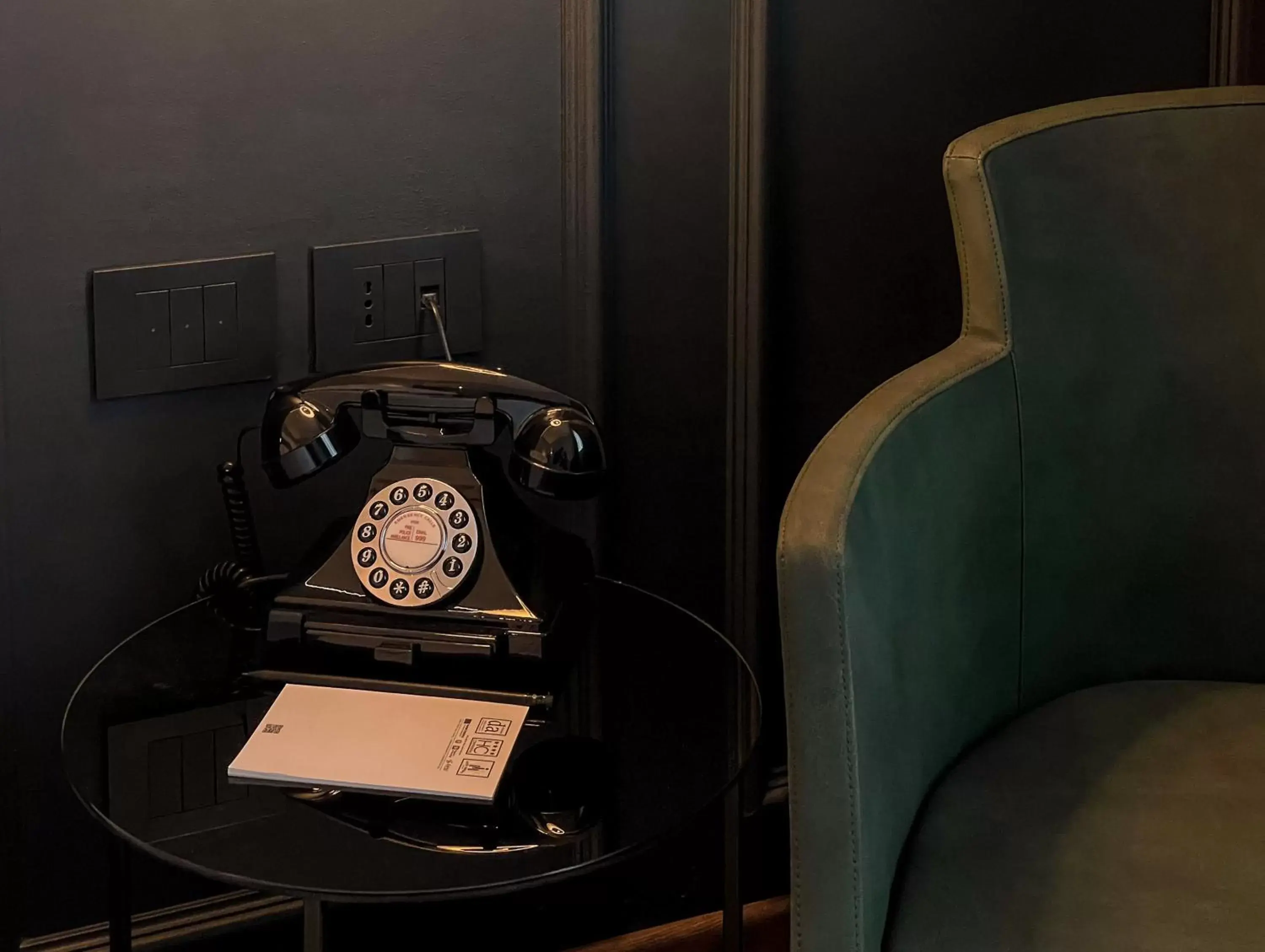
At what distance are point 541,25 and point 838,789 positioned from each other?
723mm

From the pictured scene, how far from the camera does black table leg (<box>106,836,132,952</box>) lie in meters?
1.08

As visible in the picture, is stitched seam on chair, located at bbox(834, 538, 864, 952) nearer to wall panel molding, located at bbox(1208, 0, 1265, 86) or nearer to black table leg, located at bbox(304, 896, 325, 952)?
black table leg, located at bbox(304, 896, 325, 952)

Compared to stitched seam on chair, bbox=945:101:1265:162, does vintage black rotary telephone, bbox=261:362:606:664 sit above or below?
below

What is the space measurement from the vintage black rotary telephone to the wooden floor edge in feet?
1.89

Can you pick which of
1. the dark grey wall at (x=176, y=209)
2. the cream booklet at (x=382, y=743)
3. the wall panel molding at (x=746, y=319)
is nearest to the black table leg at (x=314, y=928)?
the cream booklet at (x=382, y=743)

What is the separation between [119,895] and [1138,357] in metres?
0.90

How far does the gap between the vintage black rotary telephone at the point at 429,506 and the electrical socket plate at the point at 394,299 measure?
0.50 ft

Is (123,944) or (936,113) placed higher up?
(936,113)

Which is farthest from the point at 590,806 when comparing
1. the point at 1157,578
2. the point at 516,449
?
the point at 1157,578

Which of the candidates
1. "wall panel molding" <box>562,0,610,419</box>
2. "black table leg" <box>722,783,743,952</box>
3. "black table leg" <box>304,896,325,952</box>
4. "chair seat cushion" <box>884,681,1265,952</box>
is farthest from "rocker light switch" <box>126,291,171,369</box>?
"chair seat cushion" <box>884,681,1265,952</box>

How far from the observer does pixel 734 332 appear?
1383 mm

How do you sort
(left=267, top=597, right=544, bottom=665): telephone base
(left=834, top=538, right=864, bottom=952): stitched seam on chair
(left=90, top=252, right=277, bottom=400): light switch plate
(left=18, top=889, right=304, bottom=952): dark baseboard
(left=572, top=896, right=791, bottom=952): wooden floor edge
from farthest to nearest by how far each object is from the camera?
(left=572, top=896, right=791, bottom=952): wooden floor edge
(left=18, top=889, right=304, bottom=952): dark baseboard
(left=90, top=252, right=277, bottom=400): light switch plate
(left=267, top=597, right=544, bottom=665): telephone base
(left=834, top=538, right=864, bottom=952): stitched seam on chair

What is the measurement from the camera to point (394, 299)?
4.07 ft

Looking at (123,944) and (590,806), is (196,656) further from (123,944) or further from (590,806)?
(590,806)
